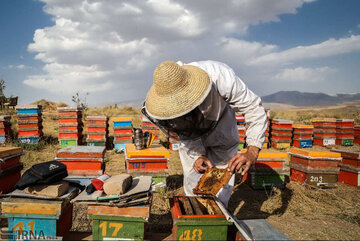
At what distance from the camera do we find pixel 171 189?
15.7ft

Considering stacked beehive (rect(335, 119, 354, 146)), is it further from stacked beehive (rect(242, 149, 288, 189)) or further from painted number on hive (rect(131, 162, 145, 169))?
painted number on hive (rect(131, 162, 145, 169))

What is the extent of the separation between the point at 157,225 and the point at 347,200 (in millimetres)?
3838

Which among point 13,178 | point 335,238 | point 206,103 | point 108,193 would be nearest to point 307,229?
point 335,238

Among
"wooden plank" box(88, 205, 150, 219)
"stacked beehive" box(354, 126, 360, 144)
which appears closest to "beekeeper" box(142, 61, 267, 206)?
"wooden plank" box(88, 205, 150, 219)

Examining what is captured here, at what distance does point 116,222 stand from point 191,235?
697 millimetres

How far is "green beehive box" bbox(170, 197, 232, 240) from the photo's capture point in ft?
6.12

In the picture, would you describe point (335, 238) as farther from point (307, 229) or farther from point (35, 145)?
point (35, 145)

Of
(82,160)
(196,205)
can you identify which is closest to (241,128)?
(82,160)

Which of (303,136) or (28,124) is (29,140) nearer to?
(28,124)

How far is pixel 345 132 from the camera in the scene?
9953 millimetres

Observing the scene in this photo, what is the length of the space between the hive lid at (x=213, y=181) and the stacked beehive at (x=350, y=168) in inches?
171

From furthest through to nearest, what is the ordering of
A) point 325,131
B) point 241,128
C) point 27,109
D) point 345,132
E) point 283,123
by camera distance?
point 345,132, point 325,131, point 283,123, point 241,128, point 27,109

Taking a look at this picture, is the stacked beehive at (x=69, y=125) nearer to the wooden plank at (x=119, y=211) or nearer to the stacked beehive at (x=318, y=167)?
the wooden plank at (x=119, y=211)

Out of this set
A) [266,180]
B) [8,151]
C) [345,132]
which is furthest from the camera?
[345,132]
